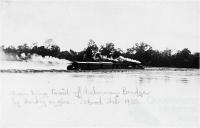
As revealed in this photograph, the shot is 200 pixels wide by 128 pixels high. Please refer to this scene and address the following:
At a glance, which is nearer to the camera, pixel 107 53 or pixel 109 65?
pixel 107 53

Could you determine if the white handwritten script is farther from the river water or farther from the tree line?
the tree line

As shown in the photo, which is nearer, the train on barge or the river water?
the river water

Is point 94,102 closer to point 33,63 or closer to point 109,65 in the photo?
point 109,65

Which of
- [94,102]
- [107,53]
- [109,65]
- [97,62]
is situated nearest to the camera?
[94,102]

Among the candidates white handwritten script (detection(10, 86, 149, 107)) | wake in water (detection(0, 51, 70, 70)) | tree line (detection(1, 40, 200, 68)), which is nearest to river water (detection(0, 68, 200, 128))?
white handwritten script (detection(10, 86, 149, 107))

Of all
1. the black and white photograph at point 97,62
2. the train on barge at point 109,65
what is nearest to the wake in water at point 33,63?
the black and white photograph at point 97,62

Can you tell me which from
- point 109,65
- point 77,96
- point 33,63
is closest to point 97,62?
point 109,65

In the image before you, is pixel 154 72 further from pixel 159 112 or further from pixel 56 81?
pixel 56 81
